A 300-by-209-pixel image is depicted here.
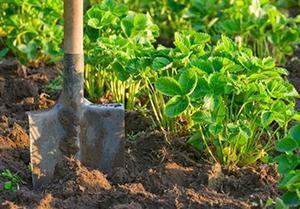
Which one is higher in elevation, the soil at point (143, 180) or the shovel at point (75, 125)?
the shovel at point (75, 125)

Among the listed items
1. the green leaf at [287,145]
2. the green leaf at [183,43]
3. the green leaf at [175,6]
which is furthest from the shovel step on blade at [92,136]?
the green leaf at [175,6]

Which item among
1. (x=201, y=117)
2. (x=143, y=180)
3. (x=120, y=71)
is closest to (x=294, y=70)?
(x=120, y=71)

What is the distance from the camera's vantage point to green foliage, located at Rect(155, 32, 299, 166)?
11.1 ft

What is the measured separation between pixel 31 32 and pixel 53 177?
1428 mm

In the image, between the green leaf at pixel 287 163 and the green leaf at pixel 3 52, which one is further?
the green leaf at pixel 3 52

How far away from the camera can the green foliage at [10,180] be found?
3.41 metres

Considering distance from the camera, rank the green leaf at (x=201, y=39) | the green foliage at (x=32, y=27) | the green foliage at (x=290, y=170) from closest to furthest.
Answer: the green foliage at (x=290, y=170), the green leaf at (x=201, y=39), the green foliage at (x=32, y=27)

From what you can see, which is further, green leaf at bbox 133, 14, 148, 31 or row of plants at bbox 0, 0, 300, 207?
green leaf at bbox 133, 14, 148, 31

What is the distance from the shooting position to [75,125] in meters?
3.64

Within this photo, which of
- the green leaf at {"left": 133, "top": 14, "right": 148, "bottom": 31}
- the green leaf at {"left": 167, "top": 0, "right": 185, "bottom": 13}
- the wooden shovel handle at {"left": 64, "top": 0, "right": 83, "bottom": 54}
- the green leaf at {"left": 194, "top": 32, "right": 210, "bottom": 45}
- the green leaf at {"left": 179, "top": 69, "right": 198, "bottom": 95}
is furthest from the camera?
the green leaf at {"left": 167, "top": 0, "right": 185, "bottom": 13}

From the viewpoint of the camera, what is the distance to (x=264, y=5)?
5.01 meters

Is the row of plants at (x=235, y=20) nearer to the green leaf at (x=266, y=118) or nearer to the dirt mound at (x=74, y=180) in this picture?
the green leaf at (x=266, y=118)

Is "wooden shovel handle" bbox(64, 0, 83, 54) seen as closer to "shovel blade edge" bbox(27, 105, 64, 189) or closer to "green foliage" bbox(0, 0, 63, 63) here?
"shovel blade edge" bbox(27, 105, 64, 189)

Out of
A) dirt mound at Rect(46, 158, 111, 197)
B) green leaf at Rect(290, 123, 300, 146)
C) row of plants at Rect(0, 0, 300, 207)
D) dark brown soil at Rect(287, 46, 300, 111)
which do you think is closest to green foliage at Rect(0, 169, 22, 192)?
dirt mound at Rect(46, 158, 111, 197)
